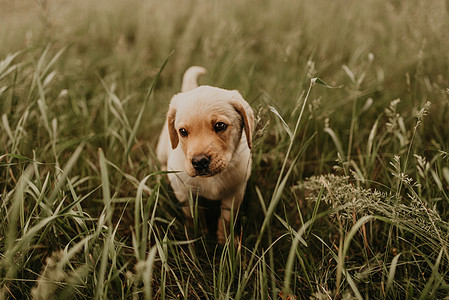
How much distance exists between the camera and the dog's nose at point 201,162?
5.53 feet

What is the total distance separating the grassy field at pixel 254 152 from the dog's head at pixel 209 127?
158mm

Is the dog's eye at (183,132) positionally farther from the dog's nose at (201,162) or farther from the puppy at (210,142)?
the dog's nose at (201,162)

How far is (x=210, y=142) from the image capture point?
1.75 m

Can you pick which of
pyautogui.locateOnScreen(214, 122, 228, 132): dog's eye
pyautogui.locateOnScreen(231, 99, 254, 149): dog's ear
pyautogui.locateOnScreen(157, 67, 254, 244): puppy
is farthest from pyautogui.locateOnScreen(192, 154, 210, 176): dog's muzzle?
pyautogui.locateOnScreen(231, 99, 254, 149): dog's ear

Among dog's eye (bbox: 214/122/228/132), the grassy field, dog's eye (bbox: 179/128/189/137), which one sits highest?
dog's eye (bbox: 214/122/228/132)

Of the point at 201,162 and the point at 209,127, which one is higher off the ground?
the point at 209,127

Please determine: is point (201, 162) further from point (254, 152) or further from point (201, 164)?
point (254, 152)

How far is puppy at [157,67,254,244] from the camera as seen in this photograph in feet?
5.71

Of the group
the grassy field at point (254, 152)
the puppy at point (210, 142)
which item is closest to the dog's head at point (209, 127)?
the puppy at point (210, 142)

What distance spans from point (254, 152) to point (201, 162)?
36.1 inches

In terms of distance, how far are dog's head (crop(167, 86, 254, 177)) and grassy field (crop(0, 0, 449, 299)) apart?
158 millimetres

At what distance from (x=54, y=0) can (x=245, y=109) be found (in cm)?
559

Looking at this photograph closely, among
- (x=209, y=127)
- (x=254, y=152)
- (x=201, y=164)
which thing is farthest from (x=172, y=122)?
(x=254, y=152)

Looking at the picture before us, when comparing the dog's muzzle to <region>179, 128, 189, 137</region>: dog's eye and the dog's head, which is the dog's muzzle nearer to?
the dog's head
